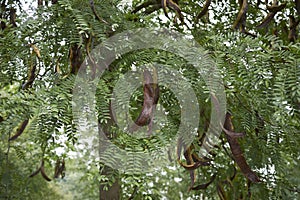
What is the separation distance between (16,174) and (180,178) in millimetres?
1020

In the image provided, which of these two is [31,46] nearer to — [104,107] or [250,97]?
[104,107]

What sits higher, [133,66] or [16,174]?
[133,66]

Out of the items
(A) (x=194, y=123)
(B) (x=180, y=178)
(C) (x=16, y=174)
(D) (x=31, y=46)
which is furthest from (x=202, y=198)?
(D) (x=31, y=46)

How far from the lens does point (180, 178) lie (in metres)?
3.01

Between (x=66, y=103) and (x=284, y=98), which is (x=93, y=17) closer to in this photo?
(x=66, y=103)

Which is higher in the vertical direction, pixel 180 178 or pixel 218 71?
pixel 218 71

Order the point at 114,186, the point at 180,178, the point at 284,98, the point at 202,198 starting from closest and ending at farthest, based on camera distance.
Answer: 1. the point at 284,98
2. the point at 114,186
3. the point at 202,198
4. the point at 180,178

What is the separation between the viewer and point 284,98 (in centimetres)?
83

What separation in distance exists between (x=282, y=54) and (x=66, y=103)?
17.3 inches

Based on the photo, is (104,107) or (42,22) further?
(42,22)

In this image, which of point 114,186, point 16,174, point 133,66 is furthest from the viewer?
point 16,174

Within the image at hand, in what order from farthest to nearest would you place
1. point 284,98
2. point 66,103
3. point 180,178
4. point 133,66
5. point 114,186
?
1. point 180,178
2. point 114,186
3. point 133,66
4. point 66,103
5. point 284,98

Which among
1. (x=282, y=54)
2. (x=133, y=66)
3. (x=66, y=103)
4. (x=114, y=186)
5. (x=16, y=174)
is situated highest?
(x=282, y=54)

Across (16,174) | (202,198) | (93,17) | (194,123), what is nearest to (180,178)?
(202,198)
